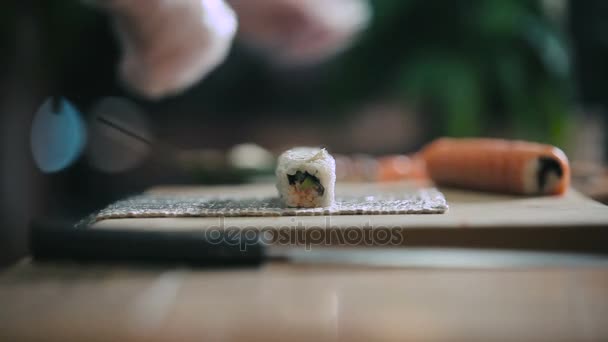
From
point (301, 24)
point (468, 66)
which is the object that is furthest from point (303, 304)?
point (468, 66)

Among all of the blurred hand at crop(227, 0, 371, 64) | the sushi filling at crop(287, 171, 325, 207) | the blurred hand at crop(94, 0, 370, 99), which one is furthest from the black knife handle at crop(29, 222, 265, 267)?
the blurred hand at crop(227, 0, 371, 64)

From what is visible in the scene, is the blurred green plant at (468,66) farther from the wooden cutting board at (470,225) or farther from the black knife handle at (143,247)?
the black knife handle at (143,247)

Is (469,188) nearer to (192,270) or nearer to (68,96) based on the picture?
(192,270)

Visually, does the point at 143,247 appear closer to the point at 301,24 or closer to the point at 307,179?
the point at 307,179

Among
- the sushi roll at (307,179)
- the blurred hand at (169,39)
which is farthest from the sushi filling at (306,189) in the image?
the blurred hand at (169,39)

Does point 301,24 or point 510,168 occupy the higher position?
point 301,24

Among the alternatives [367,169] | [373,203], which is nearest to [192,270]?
[373,203]

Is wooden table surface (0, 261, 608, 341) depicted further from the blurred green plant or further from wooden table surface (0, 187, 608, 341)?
the blurred green plant
